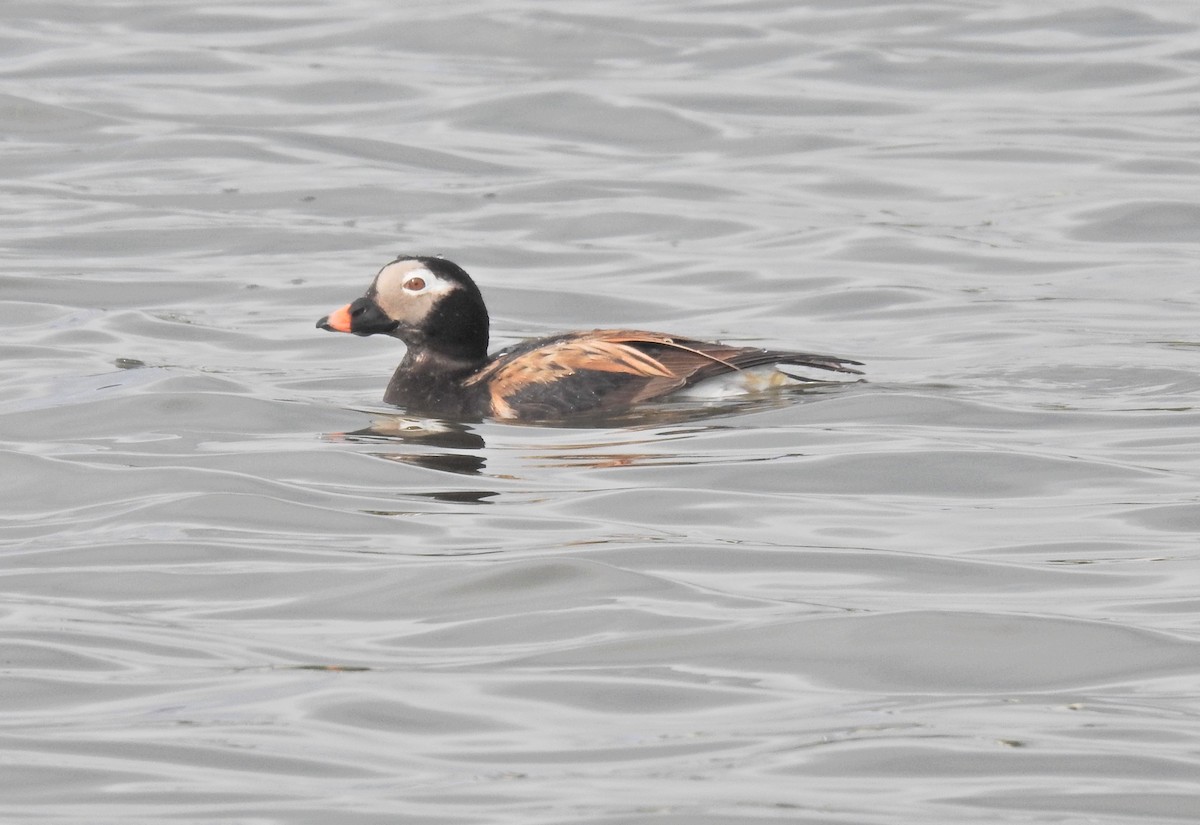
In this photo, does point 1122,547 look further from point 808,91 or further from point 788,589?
point 808,91

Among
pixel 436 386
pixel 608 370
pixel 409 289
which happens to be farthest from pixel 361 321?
pixel 608 370

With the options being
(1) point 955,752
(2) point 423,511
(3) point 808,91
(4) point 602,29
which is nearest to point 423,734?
(1) point 955,752

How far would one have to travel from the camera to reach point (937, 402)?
1052 centimetres

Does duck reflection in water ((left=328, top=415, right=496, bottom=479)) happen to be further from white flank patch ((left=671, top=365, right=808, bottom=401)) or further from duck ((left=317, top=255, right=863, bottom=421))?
white flank patch ((left=671, top=365, right=808, bottom=401))

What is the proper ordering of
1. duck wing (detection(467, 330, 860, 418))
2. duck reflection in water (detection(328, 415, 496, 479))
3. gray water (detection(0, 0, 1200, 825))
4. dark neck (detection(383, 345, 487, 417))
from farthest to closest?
1. dark neck (detection(383, 345, 487, 417))
2. duck wing (detection(467, 330, 860, 418))
3. duck reflection in water (detection(328, 415, 496, 479))
4. gray water (detection(0, 0, 1200, 825))

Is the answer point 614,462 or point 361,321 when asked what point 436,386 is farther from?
point 614,462

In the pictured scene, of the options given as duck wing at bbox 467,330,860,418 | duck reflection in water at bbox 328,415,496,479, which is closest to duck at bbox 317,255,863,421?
duck wing at bbox 467,330,860,418

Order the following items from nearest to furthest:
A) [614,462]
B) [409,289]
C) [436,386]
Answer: [614,462] → [436,386] → [409,289]

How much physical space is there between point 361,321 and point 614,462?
2.37 metres

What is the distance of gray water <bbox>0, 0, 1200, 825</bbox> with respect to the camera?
18.5 feet

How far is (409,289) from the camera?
11133 millimetres

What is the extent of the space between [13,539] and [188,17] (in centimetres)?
1749

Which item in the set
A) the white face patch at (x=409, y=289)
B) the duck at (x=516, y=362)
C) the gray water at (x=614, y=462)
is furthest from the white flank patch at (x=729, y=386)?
the white face patch at (x=409, y=289)

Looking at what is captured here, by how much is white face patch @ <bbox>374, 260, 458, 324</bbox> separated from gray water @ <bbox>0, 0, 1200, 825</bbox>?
0.60 metres
